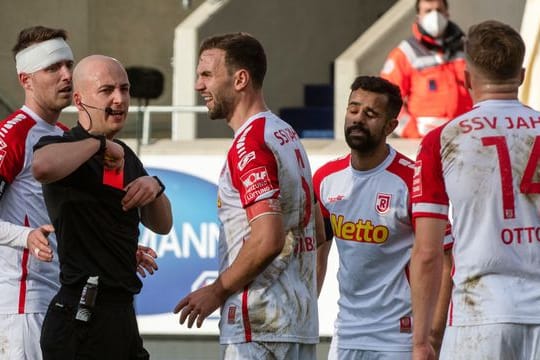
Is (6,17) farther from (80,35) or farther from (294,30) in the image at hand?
(294,30)

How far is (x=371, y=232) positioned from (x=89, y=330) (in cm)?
164

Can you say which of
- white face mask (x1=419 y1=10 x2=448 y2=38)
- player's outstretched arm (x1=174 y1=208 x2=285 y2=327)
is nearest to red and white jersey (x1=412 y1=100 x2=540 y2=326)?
player's outstretched arm (x1=174 y1=208 x2=285 y2=327)

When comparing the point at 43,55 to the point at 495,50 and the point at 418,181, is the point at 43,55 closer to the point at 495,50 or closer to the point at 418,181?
the point at 418,181

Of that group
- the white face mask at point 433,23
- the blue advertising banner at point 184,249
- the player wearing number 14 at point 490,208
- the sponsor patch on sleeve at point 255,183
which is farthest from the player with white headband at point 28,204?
the white face mask at point 433,23

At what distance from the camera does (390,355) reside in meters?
7.12

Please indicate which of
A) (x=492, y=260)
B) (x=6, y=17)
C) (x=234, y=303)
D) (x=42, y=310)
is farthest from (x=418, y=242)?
(x=6, y=17)

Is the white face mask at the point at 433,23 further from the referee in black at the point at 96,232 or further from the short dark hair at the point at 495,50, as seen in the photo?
the short dark hair at the point at 495,50

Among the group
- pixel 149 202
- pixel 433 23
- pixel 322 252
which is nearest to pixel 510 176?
pixel 149 202

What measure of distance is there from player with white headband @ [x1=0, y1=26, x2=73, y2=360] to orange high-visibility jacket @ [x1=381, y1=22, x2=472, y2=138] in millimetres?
4597

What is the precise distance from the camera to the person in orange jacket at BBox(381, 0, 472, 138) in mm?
11453

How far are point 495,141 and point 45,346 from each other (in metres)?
2.02

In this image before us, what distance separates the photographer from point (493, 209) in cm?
557

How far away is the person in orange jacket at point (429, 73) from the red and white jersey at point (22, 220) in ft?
15.7

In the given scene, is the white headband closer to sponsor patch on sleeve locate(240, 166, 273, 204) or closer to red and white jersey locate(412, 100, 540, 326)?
sponsor patch on sleeve locate(240, 166, 273, 204)
